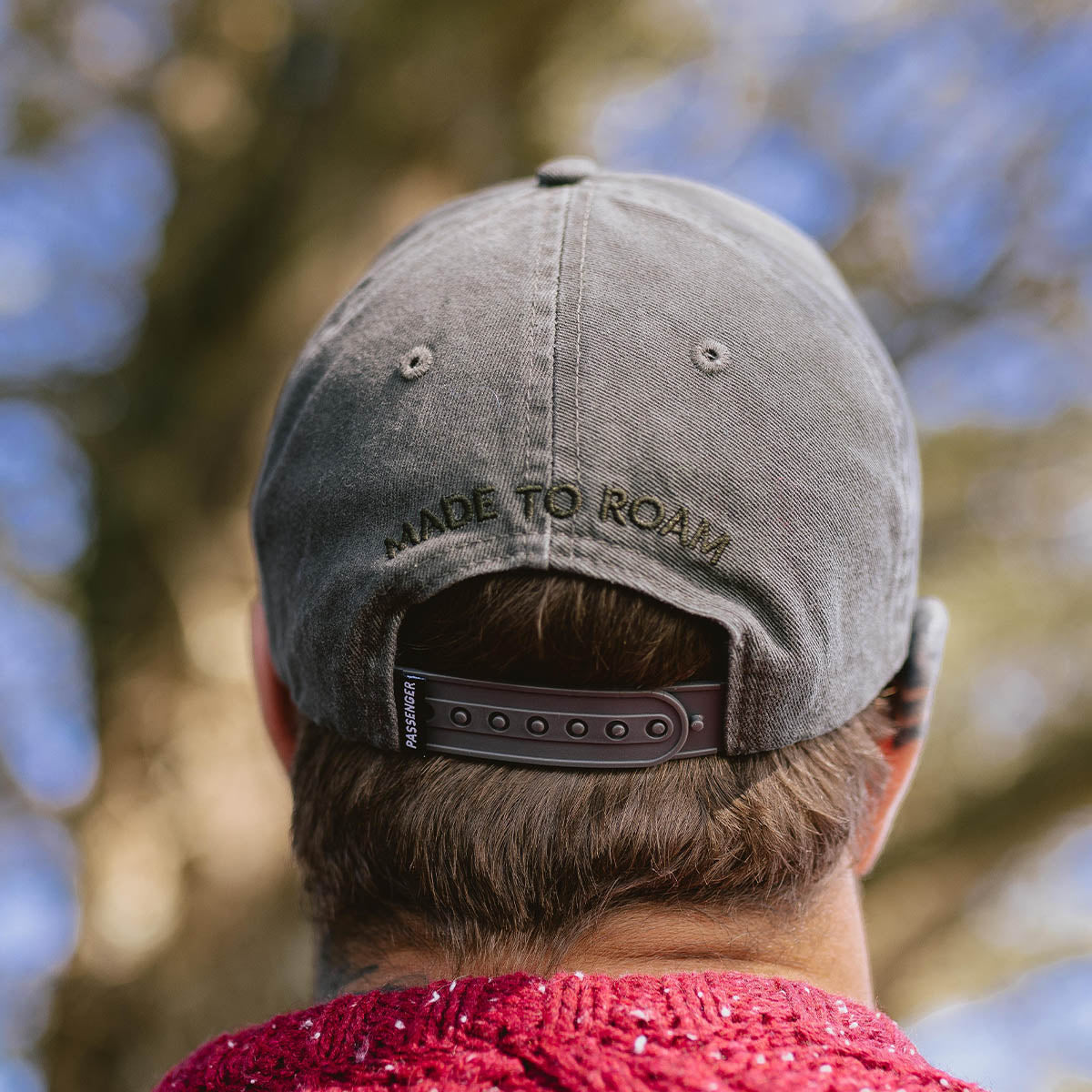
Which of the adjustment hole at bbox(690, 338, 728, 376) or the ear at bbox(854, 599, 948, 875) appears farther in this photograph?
the ear at bbox(854, 599, 948, 875)

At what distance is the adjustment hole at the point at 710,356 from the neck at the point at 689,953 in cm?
58

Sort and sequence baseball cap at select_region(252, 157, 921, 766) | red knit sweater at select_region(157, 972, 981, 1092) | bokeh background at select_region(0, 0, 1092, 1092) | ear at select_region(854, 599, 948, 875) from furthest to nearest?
bokeh background at select_region(0, 0, 1092, 1092) < ear at select_region(854, 599, 948, 875) < baseball cap at select_region(252, 157, 921, 766) < red knit sweater at select_region(157, 972, 981, 1092)

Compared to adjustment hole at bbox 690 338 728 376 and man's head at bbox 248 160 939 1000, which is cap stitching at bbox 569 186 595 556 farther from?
adjustment hole at bbox 690 338 728 376

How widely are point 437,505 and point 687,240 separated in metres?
0.46

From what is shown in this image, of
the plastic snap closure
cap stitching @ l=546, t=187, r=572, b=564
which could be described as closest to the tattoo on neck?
cap stitching @ l=546, t=187, r=572, b=564

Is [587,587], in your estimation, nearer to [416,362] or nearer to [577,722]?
[577,722]

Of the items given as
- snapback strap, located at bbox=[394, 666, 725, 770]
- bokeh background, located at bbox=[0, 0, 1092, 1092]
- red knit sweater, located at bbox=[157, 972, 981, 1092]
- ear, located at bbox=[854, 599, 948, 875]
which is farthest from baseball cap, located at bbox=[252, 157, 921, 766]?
bokeh background, located at bbox=[0, 0, 1092, 1092]

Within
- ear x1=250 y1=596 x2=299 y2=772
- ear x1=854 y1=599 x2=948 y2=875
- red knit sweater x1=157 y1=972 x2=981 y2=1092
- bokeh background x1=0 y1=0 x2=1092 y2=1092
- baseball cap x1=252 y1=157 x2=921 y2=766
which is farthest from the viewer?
bokeh background x1=0 y1=0 x2=1092 y2=1092

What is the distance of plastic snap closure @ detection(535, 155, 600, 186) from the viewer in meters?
1.41

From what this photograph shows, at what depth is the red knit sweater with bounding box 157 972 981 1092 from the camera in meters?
→ 0.94

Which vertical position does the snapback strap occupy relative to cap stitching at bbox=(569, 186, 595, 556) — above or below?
below

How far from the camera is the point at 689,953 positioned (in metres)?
1.11

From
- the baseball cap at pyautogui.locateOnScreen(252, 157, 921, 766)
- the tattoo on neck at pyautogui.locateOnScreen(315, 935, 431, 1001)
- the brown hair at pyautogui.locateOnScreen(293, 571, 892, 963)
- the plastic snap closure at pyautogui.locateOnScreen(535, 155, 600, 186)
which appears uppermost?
the plastic snap closure at pyautogui.locateOnScreen(535, 155, 600, 186)

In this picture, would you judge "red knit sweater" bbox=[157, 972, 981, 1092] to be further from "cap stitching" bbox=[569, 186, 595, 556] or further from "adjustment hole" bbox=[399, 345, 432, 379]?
"adjustment hole" bbox=[399, 345, 432, 379]
